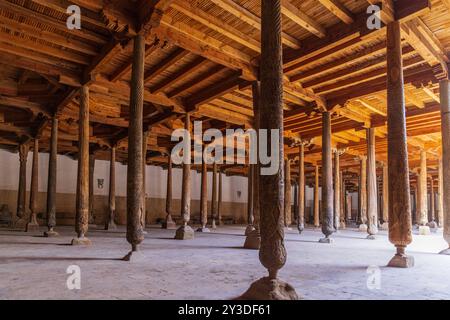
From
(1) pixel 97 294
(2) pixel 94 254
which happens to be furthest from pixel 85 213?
(1) pixel 97 294

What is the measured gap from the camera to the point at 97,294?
4.06 m

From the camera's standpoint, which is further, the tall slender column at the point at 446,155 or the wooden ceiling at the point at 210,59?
the tall slender column at the point at 446,155

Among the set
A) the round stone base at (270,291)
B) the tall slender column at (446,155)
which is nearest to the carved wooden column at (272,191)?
the round stone base at (270,291)

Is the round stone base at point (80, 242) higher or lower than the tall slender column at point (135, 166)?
lower

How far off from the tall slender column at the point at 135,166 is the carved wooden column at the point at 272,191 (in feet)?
11.4

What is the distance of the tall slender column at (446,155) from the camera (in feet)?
28.0

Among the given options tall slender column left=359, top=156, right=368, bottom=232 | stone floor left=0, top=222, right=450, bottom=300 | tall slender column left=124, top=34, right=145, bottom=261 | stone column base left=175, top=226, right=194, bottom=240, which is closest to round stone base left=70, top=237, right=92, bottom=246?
stone floor left=0, top=222, right=450, bottom=300

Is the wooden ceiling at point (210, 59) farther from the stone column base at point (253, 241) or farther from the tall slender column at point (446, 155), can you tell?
the stone column base at point (253, 241)

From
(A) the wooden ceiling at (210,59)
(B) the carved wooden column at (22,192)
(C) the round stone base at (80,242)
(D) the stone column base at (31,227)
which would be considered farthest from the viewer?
(B) the carved wooden column at (22,192)

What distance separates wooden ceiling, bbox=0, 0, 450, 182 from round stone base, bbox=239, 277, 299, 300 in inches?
222

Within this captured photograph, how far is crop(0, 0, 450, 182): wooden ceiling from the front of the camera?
24.5ft

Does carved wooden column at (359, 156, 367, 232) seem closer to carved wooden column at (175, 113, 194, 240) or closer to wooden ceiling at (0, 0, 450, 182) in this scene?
wooden ceiling at (0, 0, 450, 182)
